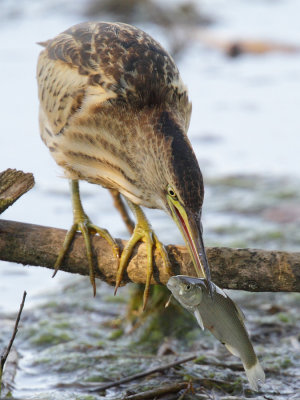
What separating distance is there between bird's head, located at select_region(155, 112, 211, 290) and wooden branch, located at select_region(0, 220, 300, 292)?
90 mm

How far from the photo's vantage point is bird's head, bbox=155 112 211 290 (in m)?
2.54

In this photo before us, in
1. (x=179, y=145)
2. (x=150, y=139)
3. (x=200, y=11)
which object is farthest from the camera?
(x=200, y=11)

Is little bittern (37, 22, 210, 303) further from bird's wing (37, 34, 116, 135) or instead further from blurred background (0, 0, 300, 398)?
blurred background (0, 0, 300, 398)

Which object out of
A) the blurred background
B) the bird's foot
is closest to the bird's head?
the bird's foot

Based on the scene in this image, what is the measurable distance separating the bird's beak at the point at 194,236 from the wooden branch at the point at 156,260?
8cm

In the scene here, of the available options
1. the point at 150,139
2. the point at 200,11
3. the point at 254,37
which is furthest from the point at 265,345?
the point at 200,11

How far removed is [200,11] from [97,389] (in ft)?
22.2

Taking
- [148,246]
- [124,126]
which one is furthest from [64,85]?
[148,246]

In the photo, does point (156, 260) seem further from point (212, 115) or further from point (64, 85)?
point (212, 115)

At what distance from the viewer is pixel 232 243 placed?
4613 mm

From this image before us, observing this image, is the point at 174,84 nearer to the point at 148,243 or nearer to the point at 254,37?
the point at 148,243

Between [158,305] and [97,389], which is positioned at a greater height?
[158,305]

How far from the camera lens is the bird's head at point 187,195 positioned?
8.34ft

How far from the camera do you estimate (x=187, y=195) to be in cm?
256
